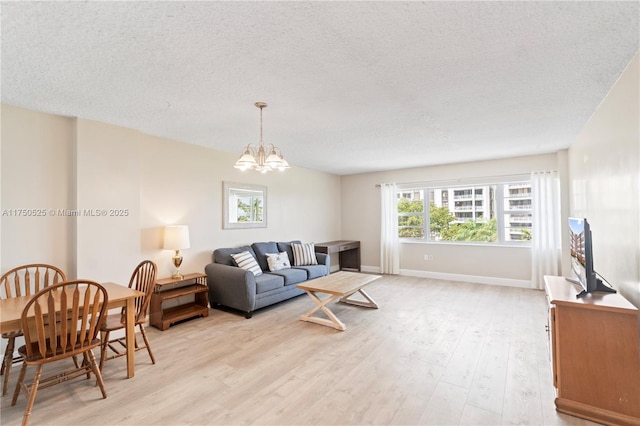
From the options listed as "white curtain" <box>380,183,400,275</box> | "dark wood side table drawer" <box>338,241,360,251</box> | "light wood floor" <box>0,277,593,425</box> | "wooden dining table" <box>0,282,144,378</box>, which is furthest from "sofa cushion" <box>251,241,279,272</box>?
"white curtain" <box>380,183,400,275</box>

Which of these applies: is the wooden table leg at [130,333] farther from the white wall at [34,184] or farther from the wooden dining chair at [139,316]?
the white wall at [34,184]

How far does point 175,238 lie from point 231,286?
925 millimetres

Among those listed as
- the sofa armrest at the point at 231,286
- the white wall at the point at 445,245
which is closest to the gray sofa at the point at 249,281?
the sofa armrest at the point at 231,286

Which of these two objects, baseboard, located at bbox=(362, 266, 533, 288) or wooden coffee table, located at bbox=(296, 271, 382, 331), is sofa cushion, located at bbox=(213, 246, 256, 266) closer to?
wooden coffee table, located at bbox=(296, 271, 382, 331)

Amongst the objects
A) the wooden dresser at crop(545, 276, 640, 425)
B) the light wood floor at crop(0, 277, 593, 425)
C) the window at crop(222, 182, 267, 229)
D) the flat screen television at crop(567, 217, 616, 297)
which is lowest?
the light wood floor at crop(0, 277, 593, 425)

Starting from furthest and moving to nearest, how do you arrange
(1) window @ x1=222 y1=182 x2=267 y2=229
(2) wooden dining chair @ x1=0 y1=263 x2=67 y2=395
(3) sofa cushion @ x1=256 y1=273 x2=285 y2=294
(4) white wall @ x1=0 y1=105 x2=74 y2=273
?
(1) window @ x1=222 y1=182 x2=267 y2=229 → (3) sofa cushion @ x1=256 y1=273 x2=285 y2=294 → (4) white wall @ x1=0 y1=105 x2=74 y2=273 → (2) wooden dining chair @ x1=0 y1=263 x2=67 y2=395

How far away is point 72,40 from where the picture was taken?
174 centimetres

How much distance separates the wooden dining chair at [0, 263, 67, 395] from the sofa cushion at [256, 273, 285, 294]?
1.98m

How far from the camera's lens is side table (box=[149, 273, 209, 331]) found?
3.47 meters

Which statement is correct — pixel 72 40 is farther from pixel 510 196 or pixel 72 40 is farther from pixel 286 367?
pixel 510 196

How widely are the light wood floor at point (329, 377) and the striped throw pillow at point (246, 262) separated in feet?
2.35

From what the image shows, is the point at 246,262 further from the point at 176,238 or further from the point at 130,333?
the point at 130,333

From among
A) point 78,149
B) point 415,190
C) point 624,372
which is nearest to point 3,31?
point 78,149

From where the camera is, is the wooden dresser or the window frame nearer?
the wooden dresser
